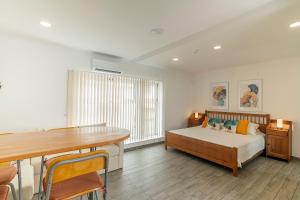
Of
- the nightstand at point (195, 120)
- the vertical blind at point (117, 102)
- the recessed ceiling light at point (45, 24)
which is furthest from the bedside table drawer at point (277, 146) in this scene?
the recessed ceiling light at point (45, 24)

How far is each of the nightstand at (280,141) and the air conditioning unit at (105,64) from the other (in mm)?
4180

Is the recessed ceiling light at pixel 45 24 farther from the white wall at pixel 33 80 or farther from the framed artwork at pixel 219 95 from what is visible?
the framed artwork at pixel 219 95

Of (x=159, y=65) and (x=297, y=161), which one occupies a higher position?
(x=159, y=65)

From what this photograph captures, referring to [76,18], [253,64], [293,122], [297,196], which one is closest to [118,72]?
[76,18]

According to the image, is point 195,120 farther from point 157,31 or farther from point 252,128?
point 157,31

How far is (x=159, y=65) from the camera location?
503 cm

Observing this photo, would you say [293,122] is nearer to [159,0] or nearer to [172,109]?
[172,109]

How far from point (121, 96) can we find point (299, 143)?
4635 mm

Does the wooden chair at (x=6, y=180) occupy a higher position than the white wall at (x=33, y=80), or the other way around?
the white wall at (x=33, y=80)

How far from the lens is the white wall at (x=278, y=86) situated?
386 cm

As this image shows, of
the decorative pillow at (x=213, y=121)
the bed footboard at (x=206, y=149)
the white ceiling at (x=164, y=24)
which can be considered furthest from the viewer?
the decorative pillow at (x=213, y=121)

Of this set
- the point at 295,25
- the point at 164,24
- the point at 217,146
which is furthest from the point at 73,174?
the point at 295,25

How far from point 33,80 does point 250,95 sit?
5532 mm

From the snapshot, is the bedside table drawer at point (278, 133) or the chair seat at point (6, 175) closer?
the chair seat at point (6, 175)
